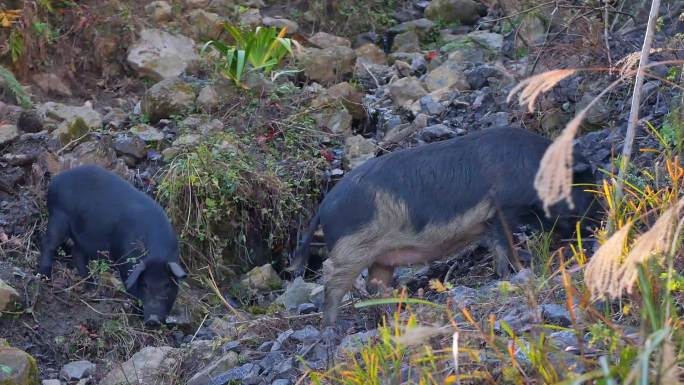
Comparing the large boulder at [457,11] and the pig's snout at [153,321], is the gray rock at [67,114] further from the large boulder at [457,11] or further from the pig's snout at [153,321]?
the large boulder at [457,11]

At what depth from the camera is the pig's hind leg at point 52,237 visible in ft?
26.9

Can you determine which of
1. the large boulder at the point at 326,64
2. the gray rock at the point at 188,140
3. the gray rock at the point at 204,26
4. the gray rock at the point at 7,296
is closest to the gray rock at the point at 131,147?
the gray rock at the point at 188,140

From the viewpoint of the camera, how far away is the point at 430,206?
22.5 ft

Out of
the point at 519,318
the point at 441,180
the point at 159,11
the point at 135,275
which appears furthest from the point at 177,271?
the point at 159,11

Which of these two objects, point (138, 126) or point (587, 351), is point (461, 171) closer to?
point (587, 351)

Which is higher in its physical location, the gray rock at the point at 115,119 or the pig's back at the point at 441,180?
the pig's back at the point at 441,180

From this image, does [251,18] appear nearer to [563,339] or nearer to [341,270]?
[341,270]

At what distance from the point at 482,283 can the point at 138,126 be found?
12.8 ft

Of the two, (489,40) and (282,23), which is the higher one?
(489,40)

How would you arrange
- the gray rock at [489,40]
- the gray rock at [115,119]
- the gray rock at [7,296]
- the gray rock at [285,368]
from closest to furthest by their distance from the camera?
1. the gray rock at [285,368]
2. the gray rock at [7,296]
3. the gray rock at [115,119]
4. the gray rock at [489,40]

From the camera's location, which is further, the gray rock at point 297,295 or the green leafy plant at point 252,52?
the green leafy plant at point 252,52

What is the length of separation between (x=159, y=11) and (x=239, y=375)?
6.49 metres

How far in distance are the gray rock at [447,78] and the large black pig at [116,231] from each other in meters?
3.16

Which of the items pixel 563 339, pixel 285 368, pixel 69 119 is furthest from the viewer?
pixel 69 119
